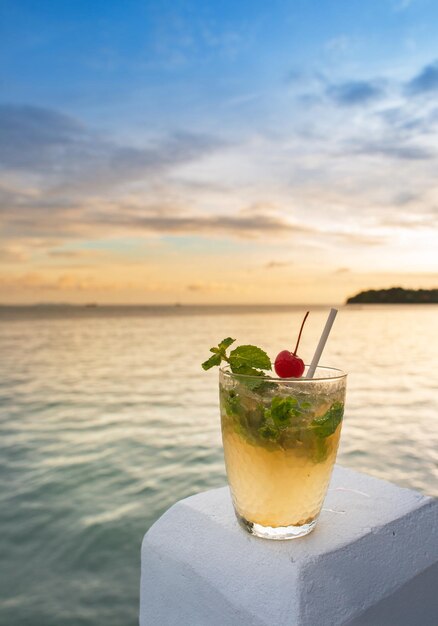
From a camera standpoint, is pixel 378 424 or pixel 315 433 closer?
pixel 315 433

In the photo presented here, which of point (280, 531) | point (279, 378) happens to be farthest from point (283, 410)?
point (280, 531)

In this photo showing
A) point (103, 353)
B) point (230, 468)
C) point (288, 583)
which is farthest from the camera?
point (103, 353)

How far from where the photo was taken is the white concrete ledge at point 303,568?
1.18 metres

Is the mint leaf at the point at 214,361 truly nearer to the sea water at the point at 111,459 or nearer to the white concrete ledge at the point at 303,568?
the white concrete ledge at the point at 303,568

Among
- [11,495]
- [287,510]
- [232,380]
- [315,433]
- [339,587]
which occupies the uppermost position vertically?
[232,380]

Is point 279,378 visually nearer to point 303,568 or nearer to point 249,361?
point 249,361

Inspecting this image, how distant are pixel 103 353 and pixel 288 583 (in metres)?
19.0

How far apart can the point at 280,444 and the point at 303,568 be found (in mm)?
263

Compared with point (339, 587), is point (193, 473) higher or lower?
lower

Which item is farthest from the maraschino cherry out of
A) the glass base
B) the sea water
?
the sea water

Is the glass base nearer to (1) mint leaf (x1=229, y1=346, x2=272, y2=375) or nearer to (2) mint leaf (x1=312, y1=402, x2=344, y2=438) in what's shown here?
(2) mint leaf (x1=312, y1=402, x2=344, y2=438)

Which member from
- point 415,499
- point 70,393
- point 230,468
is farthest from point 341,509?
point 70,393

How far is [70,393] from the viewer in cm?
1131

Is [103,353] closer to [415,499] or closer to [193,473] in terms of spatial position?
[193,473]
